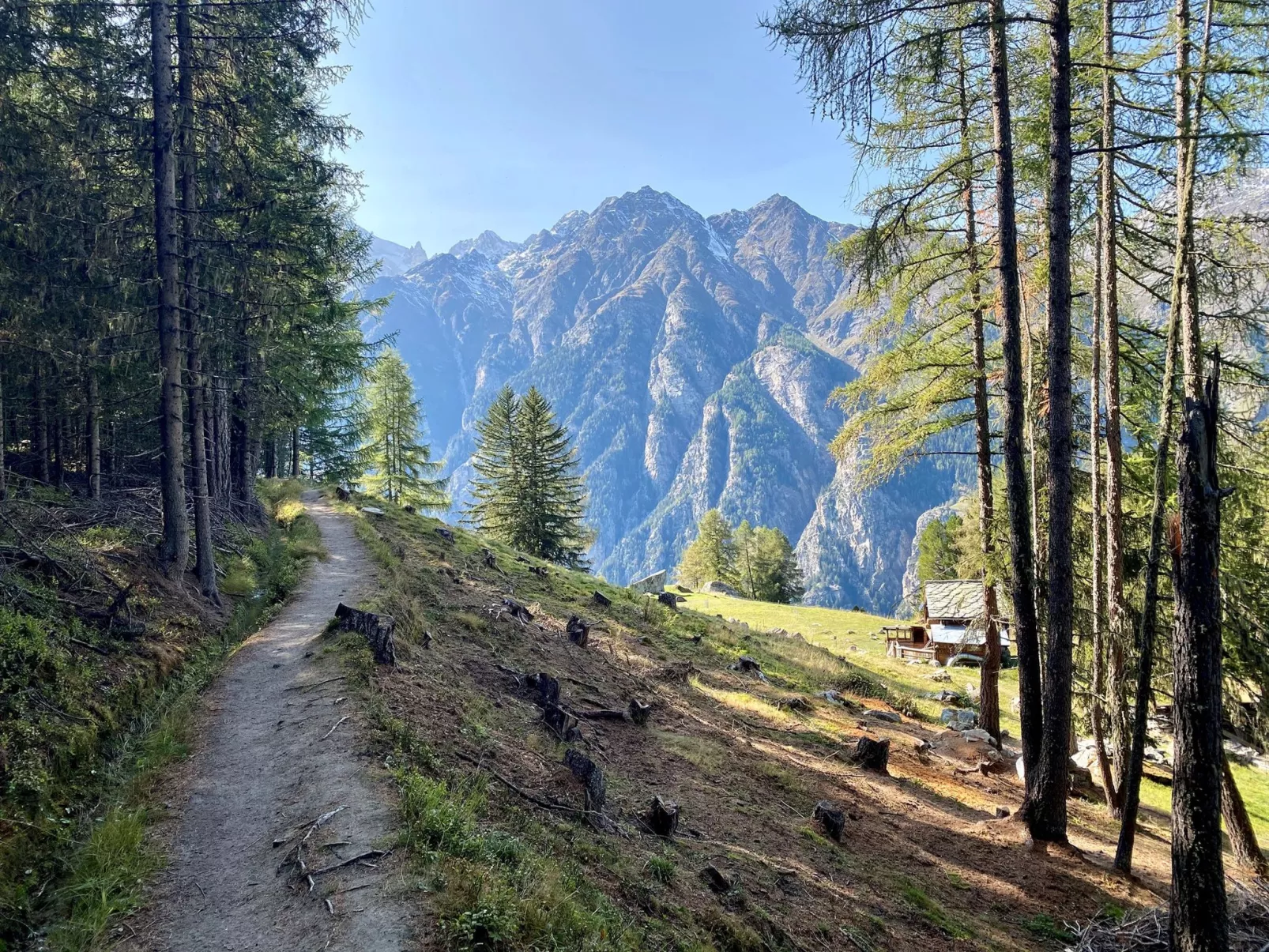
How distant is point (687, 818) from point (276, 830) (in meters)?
4.91

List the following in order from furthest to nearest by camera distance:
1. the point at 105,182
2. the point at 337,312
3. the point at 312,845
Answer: the point at 337,312 → the point at 105,182 → the point at 312,845

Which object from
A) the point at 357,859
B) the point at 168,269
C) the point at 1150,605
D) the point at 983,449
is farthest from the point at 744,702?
the point at 168,269

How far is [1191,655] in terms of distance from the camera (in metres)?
5.39

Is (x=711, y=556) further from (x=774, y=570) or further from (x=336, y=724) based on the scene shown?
(x=336, y=724)

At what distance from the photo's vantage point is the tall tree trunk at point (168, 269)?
11.8 meters

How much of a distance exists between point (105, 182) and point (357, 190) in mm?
5402

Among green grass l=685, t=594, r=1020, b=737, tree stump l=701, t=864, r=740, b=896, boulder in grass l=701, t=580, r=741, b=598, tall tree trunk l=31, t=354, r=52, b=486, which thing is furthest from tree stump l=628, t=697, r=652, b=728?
boulder in grass l=701, t=580, r=741, b=598

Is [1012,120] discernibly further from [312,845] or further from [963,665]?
[963,665]

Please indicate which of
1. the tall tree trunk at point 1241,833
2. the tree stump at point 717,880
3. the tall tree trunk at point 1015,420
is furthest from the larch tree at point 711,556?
the tree stump at point 717,880

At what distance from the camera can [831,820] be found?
8.84 metres

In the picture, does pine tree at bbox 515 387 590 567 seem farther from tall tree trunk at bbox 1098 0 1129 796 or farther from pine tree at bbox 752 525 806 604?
tall tree trunk at bbox 1098 0 1129 796

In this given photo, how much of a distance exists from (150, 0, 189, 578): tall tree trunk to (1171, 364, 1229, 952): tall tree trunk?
1508cm

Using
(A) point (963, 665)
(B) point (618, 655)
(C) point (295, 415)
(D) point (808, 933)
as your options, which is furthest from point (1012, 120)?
(A) point (963, 665)

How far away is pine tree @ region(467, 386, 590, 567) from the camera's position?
39594 mm
